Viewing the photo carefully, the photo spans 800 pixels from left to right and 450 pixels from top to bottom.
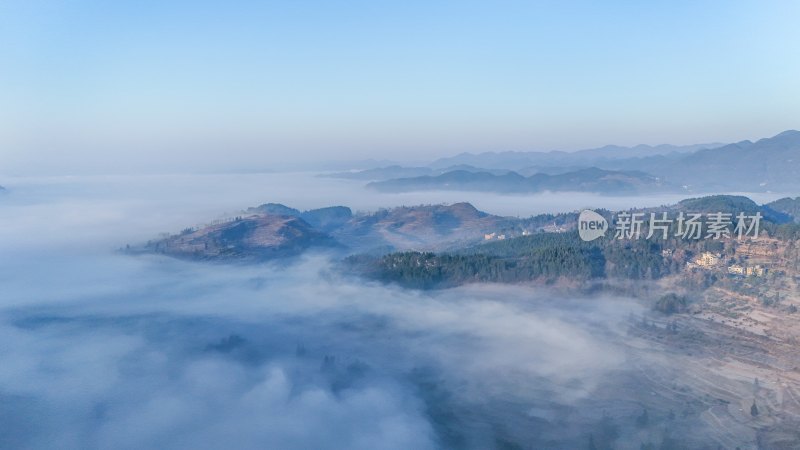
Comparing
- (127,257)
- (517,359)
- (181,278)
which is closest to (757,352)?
(517,359)

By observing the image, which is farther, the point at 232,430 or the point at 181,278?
the point at 181,278

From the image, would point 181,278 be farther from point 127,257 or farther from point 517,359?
point 517,359

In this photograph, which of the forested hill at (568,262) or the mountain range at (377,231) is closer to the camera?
the forested hill at (568,262)

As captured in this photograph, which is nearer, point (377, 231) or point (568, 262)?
point (568, 262)

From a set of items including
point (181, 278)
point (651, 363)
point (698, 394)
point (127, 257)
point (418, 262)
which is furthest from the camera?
point (127, 257)

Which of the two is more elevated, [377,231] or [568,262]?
[568,262]

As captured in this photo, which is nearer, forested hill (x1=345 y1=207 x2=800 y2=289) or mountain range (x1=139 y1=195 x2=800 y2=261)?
forested hill (x1=345 y1=207 x2=800 y2=289)

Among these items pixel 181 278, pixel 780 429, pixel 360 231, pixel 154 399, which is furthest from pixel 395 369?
pixel 360 231

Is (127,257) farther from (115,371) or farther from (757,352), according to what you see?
(757,352)

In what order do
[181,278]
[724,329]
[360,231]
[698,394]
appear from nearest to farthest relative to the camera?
[698,394]
[724,329]
[181,278]
[360,231]
